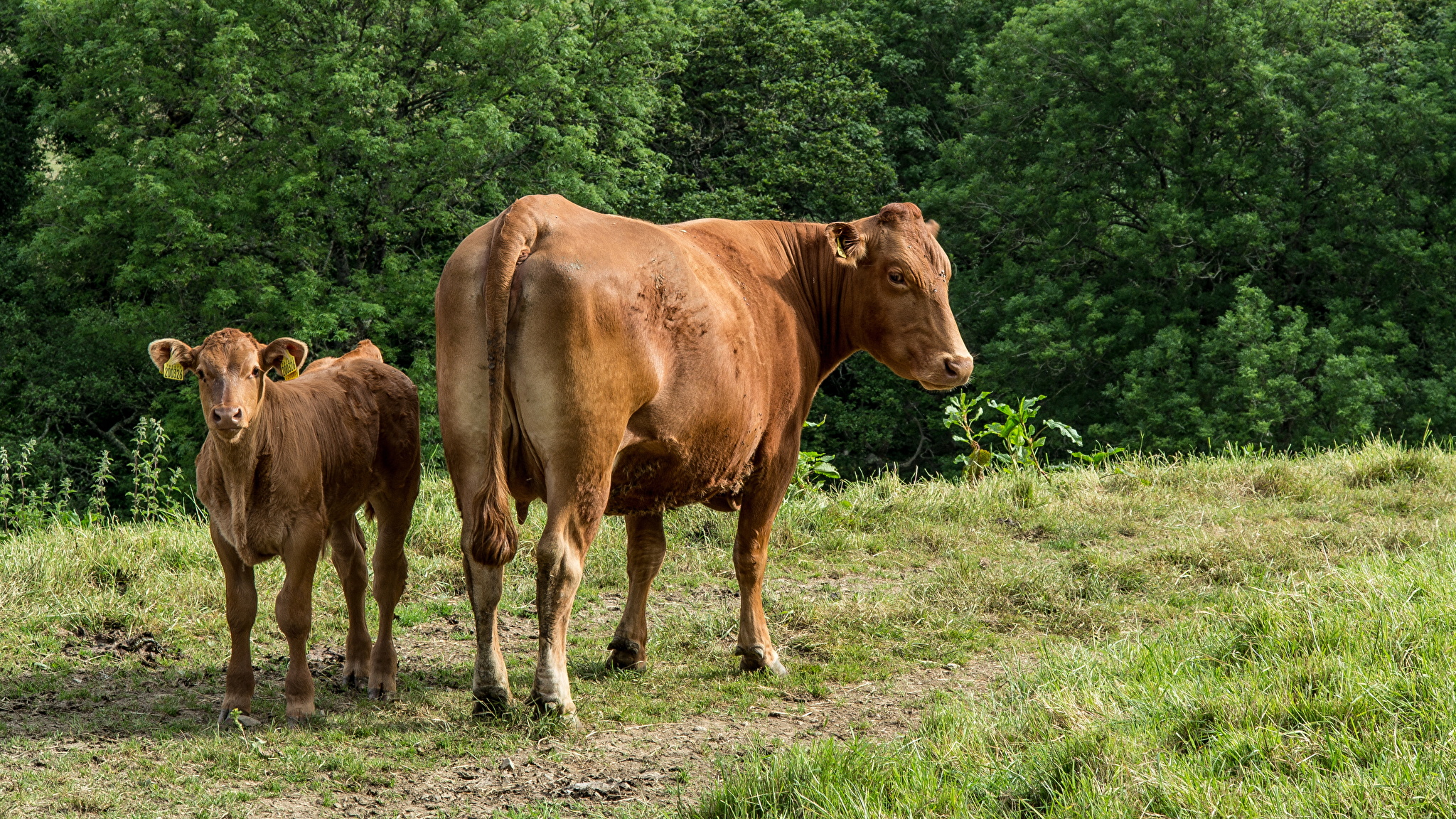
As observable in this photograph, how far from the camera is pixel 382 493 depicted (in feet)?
18.8

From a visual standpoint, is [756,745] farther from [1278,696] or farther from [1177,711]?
[1278,696]

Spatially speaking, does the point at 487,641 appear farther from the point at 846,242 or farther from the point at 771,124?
the point at 771,124

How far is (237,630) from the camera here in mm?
5000

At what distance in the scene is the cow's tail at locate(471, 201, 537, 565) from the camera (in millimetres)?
4754

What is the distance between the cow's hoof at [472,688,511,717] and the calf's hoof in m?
1.33

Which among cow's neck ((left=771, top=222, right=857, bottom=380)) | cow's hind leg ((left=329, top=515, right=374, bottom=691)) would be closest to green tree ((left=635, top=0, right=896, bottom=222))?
cow's neck ((left=771, top=222, right=857, bottom=380))

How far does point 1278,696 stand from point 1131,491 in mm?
5634

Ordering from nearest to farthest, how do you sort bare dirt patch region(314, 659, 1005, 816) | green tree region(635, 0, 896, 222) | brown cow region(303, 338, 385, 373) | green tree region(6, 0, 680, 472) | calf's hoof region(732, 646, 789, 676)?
bare dirt patch region(314, 659, 1005, 816) → calf's hoof region(732, 646, 789, 676) → brown cow region(303, 338, 385, 373) → green tree region(6, 0, 680, 472) → green tree region(635, 0, 896, 222)

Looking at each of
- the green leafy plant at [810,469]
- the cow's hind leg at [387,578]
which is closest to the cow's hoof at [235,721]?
the cow's hind leg at [387,578]

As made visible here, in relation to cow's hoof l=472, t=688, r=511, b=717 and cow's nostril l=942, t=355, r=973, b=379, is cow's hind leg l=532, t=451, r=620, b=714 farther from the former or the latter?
cow's nostril l=942, t=355, r=973, b=379

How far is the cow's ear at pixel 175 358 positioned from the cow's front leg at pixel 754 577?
257 centimetres

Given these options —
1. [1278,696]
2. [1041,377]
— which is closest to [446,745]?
[1278,696]

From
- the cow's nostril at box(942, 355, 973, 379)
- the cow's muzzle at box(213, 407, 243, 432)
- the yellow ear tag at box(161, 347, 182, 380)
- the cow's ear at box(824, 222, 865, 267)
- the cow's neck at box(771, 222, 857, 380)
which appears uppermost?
the cow's ear at box(824, 222, 865, 267)

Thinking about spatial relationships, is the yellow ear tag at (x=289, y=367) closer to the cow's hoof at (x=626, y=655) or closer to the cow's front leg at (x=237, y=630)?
the cow's front leg at (x=237, y=630)
